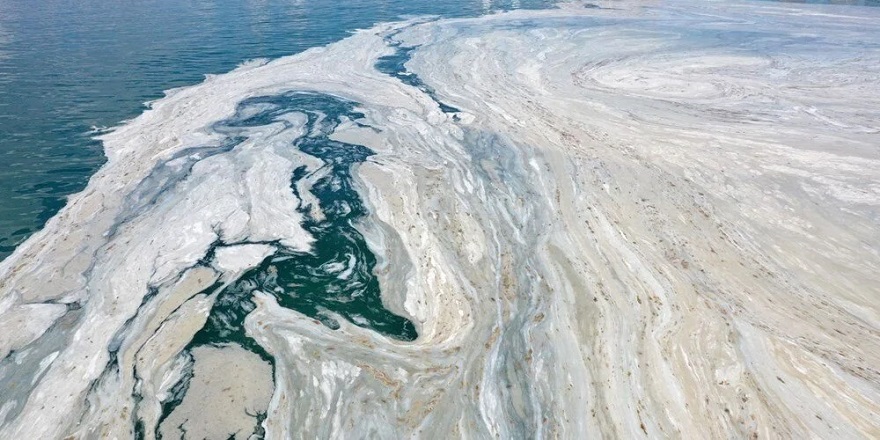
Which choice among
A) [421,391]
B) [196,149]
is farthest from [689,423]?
[196,149]

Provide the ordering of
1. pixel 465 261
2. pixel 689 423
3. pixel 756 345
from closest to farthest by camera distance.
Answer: pixel 689 423, pixel 756 345, pixel 465 261

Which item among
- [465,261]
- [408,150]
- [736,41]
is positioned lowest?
→ [465,261]

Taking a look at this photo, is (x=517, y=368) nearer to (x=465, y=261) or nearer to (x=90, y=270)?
(x=465, y=261)

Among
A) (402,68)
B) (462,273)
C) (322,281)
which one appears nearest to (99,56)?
(402,68)

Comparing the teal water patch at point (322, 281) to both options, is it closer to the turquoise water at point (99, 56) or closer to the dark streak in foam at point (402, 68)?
the turquoise water at point (99, 56)

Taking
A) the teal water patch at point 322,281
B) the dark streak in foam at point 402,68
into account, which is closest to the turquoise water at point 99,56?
the dark streak in foam at point 402,68

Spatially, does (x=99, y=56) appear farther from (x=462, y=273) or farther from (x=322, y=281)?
(x=462, y=273)

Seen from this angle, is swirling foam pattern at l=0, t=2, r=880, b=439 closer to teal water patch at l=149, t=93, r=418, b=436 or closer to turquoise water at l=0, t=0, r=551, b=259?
teal water patch at l=149, t=93, r=418, b=436
